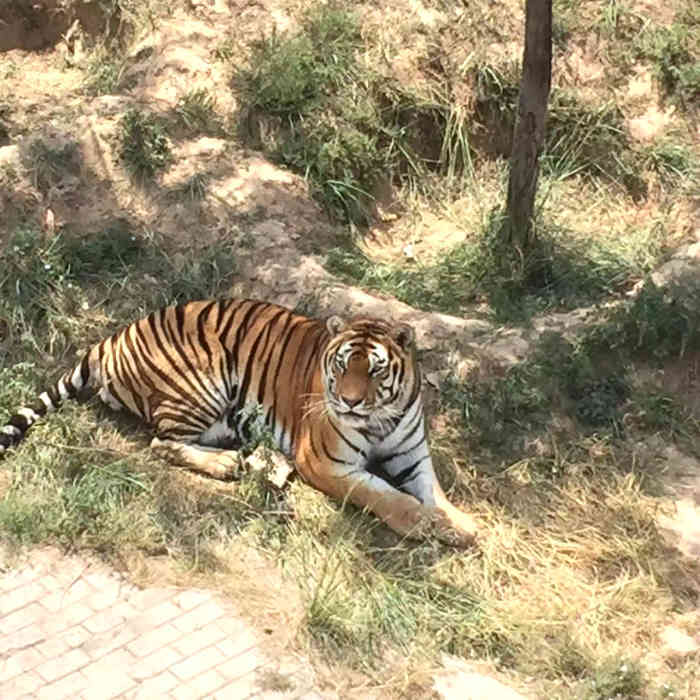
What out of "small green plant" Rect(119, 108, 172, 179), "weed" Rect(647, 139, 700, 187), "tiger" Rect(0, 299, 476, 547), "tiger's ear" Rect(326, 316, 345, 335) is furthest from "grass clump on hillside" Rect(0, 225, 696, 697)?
"weed" Rect(647, 139, 700, 187)

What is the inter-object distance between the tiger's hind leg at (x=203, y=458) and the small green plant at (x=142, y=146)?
2.07 m

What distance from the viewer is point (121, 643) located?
15.0 feet

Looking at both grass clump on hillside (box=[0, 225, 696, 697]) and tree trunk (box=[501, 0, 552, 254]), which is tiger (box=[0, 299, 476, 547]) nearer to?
grass clump on hillside (box=[0, 225, 696, 697])

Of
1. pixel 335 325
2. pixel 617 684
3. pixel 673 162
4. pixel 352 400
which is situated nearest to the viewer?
pixel 617 684

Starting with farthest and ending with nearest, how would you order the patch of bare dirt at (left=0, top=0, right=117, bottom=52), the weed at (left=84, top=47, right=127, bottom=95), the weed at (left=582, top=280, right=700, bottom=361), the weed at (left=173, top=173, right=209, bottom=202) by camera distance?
the patch of bare dirt at (left=0, top=0, right=117, bottom=52), the weed at (left=84, top=47, right=127, bottom=95), the weed at (left=173, top=173, right=209, bottom=202), the weed at (left=582, top=280, right=700, bottom=361)

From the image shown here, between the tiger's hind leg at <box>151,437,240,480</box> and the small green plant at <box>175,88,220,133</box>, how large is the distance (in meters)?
2.48

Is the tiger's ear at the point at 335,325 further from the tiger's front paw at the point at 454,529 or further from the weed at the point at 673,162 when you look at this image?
the weed at the point at 673,162

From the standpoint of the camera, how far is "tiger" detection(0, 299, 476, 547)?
520 centimetres

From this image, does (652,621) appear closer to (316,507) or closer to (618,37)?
(316,507)

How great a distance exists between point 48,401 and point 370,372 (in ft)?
5.67

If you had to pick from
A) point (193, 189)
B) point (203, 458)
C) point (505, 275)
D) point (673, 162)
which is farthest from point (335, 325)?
point (673, 162)

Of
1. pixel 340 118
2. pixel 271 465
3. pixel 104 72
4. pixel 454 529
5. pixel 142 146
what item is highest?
pixel 104 72

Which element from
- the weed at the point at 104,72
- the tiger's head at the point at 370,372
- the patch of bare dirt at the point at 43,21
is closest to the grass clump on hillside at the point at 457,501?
the tiger's head at the point at 370,372

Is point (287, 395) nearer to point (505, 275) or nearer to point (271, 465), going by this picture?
point (271, 465)
